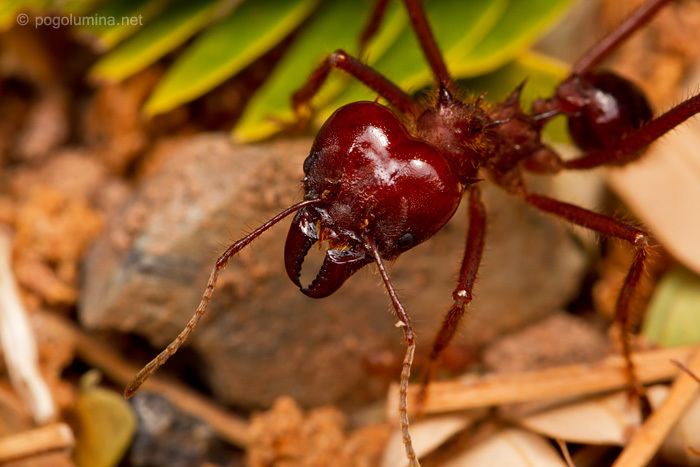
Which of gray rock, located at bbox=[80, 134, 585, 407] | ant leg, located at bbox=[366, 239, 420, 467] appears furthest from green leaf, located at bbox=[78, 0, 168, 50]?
ant leg, located at bbox=[366, 239, 420, 467]

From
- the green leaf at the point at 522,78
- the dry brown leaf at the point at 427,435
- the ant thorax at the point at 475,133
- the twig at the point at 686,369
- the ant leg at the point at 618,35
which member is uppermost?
the green leaf at the point at 522,78

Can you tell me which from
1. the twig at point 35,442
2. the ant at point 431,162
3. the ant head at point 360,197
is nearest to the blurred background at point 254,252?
the twig at point 35,442

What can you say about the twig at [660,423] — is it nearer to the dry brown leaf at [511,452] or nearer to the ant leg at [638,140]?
the dry brown leaf at [511,452]

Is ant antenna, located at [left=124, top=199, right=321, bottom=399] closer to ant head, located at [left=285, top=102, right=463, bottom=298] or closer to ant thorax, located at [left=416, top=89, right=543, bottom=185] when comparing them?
ant head, located at [left=285, top=102, right=463, bottom=298]

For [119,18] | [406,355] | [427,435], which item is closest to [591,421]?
[427,435]

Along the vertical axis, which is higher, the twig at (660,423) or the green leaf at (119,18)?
the green leaf at (119,18)

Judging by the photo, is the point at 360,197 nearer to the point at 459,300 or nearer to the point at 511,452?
the point at 459,300

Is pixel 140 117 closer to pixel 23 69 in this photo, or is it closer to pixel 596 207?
pixel 23 69
